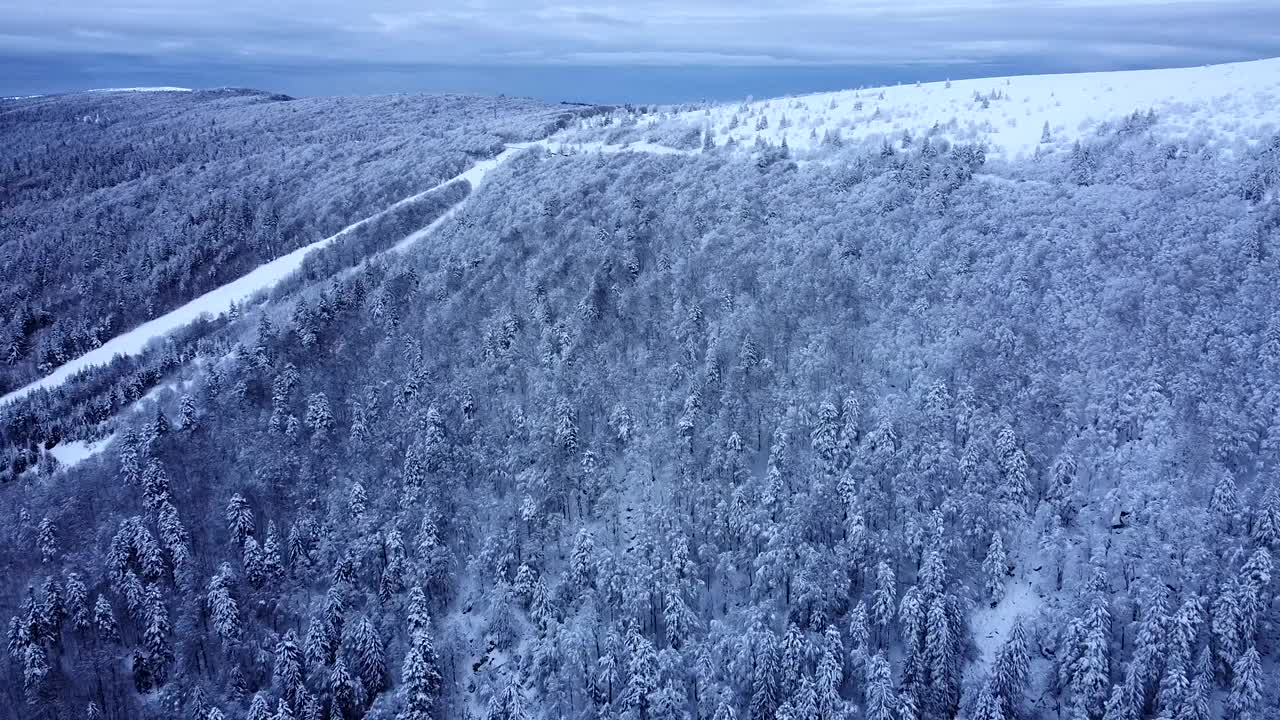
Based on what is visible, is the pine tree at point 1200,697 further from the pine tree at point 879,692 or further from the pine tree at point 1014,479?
the pine tree at point 879,692

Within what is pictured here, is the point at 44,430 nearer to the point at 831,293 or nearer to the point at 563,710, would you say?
the point at 563,710

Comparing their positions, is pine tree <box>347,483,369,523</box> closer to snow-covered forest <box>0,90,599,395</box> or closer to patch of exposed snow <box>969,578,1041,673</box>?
patch of exposed snow <box>969,578,1041,673</box>

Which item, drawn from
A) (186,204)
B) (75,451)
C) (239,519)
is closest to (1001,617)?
(239,519)

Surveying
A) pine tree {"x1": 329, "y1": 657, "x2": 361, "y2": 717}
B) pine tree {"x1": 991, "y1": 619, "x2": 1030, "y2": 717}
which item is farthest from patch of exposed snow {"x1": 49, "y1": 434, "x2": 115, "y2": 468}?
pine tree {"x1": 991, "y1": 619, "x2": 1030, "y2": 717}

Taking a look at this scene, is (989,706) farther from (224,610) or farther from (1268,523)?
(224,610)

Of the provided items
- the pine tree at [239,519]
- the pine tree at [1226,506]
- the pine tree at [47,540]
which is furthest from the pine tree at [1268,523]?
the pine tree at [47,540]

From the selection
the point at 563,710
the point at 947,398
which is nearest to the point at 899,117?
the point at 947,398
